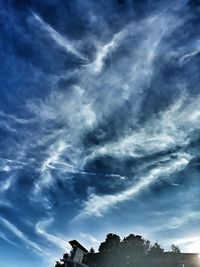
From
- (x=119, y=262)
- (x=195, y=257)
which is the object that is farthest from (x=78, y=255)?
(x=119, y=262)

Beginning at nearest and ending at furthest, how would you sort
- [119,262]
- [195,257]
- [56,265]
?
1. [195,257]
2. [119,262]
3. [56,265]

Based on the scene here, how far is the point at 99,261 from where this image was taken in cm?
3931

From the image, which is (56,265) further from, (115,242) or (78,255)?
(78,255)

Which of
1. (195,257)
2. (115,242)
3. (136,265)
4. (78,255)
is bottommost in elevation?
(78,255)

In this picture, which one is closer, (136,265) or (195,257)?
(195,257)

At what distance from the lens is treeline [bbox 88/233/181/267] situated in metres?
27.6

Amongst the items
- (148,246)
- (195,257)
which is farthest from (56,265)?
(195,257)

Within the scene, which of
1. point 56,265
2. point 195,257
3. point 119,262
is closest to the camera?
point 195,257

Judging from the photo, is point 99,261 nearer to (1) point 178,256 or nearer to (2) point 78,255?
(1) point 178,256

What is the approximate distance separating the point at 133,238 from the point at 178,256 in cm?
2240

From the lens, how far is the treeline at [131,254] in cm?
2755

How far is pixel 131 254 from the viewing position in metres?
40.5

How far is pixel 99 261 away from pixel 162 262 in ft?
51.3

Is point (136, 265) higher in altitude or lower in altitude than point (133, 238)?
lower
